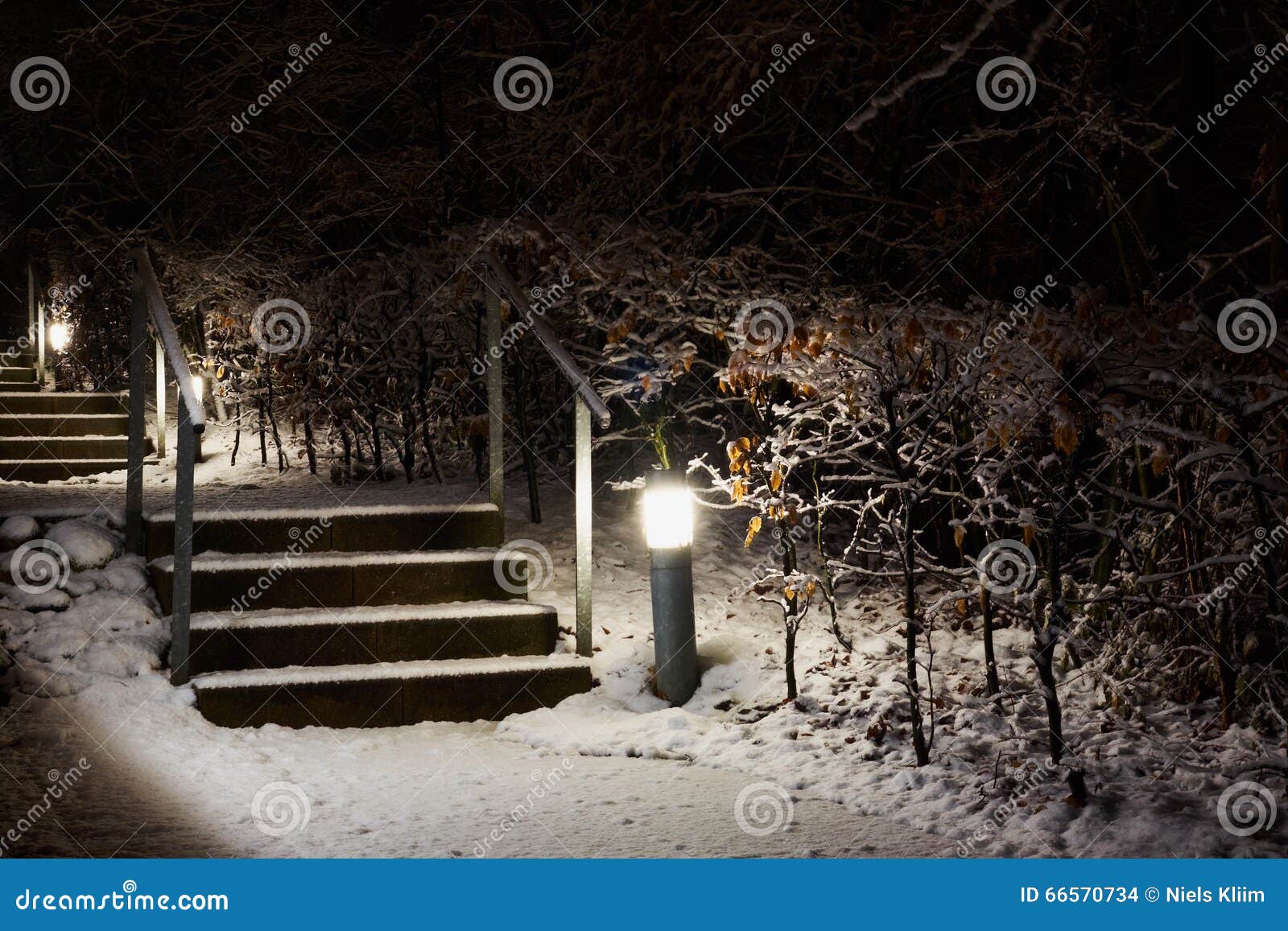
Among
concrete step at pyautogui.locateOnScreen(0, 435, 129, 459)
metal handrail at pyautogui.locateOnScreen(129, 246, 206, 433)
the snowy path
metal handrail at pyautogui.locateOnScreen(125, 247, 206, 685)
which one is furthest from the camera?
concrete step at pyautogui.locateOnScreen(0, 435, 129, 459)

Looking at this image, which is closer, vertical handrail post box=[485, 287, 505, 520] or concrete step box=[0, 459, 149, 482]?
vertical handrail post box=[485, 287, 505, 520]

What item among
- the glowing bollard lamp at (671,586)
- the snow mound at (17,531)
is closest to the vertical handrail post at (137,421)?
the snow mound at (17,531)

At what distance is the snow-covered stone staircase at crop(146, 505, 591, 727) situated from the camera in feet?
15.6

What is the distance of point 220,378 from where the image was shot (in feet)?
28.3

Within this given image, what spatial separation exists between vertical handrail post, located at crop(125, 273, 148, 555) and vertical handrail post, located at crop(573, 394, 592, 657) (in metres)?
2.26

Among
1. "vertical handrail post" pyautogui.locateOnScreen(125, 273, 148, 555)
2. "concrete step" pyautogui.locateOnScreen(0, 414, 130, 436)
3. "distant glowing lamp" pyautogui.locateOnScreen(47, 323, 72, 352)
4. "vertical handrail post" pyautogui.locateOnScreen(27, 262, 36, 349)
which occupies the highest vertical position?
"vertical handrail post" pyautogui.locateOnScreen(27, 262, 36, 349)

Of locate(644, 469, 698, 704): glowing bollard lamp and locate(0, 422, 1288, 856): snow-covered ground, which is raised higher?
locate(644, 469, 698, 704): glowing bollard lamp

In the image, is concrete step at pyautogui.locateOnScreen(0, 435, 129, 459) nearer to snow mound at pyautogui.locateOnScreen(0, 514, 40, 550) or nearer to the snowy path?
snow mound at pyautogui.locateOnScreen(0, 514, 40, 550)

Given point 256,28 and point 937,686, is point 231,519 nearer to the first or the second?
point 937,686

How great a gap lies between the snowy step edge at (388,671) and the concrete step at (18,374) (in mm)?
7669

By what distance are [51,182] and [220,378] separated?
27.0 ft

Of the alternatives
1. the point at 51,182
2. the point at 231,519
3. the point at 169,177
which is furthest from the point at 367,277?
the point at 51,182

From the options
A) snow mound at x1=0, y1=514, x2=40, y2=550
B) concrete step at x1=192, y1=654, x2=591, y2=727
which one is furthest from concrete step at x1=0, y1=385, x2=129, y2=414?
concrete step at x1=192, y1=654, x2=591, y2=727

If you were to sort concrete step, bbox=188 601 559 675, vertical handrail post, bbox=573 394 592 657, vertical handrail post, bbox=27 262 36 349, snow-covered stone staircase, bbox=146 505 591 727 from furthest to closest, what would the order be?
vertical handrail post, bbox=27 262 36 349
vertical handrail post, bbox=573 394 592 657
concrete step, bbox=188 601 559 675
snow-covered stone staircase, bbox=146 505 591 727
